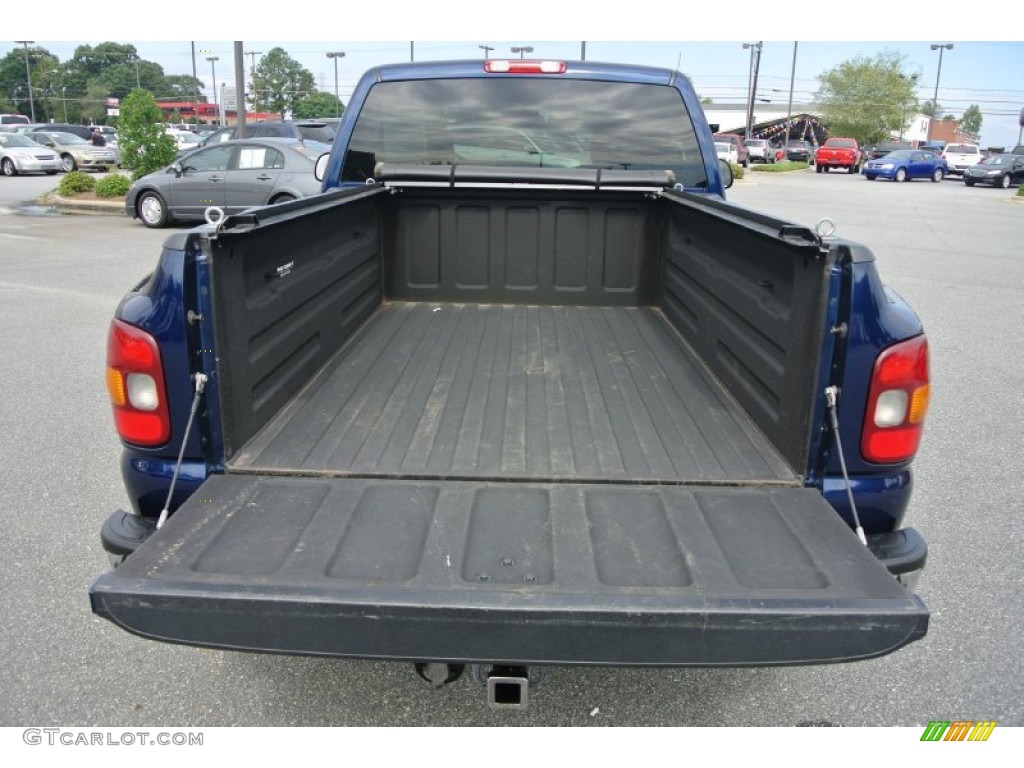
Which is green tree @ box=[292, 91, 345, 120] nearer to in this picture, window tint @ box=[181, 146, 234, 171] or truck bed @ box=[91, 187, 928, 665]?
window tint @ box=[181, 146, 234, 171]

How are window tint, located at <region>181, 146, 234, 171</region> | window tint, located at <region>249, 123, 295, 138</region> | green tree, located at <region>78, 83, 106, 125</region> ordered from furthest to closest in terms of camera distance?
green tree, located at <region>78, 83, 106, 125</region> < window tint, located at <region>249, 123, 295, 138</region> < window tint, located at <region>181, 146, 234, 171</region>

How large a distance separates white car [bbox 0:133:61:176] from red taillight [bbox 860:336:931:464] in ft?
110

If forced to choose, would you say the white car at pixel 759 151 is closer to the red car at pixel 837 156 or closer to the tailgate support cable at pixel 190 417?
the red car at pixel 837 156

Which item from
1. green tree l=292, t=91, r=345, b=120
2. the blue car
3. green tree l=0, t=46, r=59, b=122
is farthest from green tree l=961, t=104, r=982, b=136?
green tree l=0, t=46, r=59, b=122

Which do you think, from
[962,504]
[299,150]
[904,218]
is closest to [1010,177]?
[904,218]

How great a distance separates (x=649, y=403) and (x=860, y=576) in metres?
1.36

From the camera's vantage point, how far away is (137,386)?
2.35 metres

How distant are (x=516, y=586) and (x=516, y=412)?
125 centimetres

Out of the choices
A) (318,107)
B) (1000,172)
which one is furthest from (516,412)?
(318,107)

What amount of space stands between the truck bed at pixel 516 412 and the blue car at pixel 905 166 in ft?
122

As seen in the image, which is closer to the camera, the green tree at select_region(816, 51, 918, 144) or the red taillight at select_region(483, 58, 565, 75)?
the red taillight at select_region(483, 58, 565, 75)

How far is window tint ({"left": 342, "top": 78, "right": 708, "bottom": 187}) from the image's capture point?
4.30 m

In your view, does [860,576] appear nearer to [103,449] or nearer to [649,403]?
[649,403]
